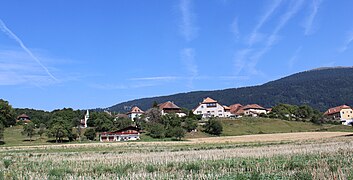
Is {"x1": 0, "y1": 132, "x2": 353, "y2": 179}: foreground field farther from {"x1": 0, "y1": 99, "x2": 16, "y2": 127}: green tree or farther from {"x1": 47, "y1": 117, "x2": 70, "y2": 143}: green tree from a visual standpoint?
{"x1": 0, "y1": 99, "x2": 16, "y2": 127}: green tree

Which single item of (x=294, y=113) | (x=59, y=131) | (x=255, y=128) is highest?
(x=294, y=113)

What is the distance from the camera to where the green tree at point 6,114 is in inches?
5183

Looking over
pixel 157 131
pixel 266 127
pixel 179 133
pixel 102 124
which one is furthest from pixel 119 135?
pixel 266 127

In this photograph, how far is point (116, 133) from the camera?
390ft

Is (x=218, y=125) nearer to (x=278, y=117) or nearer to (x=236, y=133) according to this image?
(x=236, y=133)

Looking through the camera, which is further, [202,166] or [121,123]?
[121,123]

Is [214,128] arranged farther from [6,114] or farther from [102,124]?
[6,114]

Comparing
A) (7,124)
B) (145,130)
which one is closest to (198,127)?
(145,130)

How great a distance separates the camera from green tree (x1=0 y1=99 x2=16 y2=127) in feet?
432

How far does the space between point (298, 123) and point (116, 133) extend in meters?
63.7

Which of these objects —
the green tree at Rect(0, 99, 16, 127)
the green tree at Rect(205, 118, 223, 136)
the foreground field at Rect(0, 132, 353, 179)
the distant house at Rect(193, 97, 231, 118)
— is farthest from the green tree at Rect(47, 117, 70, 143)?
the distant house at Rect(193, 97, 231, 118)

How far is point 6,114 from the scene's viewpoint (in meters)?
135

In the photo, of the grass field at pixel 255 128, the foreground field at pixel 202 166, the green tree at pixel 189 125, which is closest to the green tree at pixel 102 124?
the grass field at pixel 255 128

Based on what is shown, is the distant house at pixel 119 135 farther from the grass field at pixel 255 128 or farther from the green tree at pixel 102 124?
the green tree at pixel 102 124
